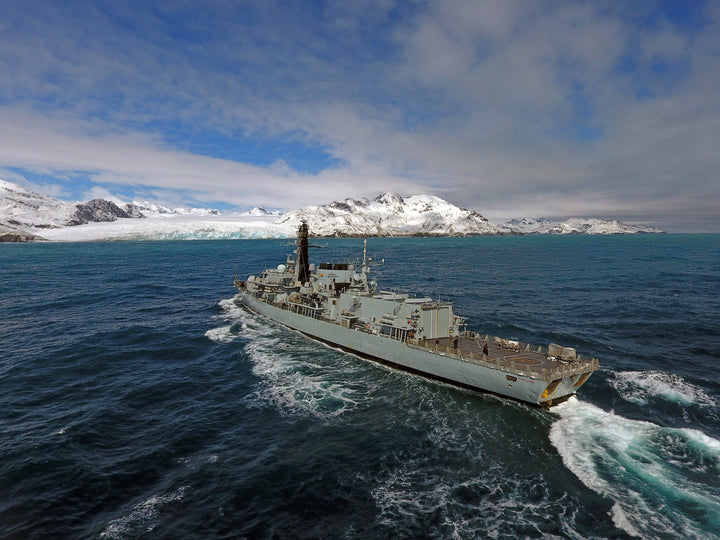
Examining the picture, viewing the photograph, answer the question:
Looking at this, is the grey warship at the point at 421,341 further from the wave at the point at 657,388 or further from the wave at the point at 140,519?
the wave at the point at 140,519

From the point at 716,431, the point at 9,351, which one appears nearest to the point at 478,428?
the point at 716,431

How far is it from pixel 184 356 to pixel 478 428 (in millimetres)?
30728

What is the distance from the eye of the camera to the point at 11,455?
2103 cm

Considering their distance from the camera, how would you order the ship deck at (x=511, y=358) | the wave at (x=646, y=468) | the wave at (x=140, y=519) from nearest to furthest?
1. the wave at (x=140, y=519)
2. the wave at (x=646, y=468)
3. the ship deck at (x=511, y=358)

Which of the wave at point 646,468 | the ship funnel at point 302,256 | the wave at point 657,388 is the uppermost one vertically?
the ship funnel at point 302,256

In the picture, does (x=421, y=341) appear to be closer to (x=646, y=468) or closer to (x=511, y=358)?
(x=511, y=358)

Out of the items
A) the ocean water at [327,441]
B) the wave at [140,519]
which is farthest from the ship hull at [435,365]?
the wave at [140,519]

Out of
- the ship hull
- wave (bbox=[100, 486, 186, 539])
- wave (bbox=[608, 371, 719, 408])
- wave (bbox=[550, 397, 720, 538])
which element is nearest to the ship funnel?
the ship hull

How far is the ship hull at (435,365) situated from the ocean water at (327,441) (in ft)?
3.54

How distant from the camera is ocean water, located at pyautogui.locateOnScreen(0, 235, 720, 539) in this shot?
677 inches

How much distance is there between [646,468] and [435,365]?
15640 mm

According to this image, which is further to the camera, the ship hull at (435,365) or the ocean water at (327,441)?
the ship hull at (435,365)

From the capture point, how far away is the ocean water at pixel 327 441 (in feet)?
56.4

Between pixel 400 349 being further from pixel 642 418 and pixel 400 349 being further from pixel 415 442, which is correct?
pixel 642 418
